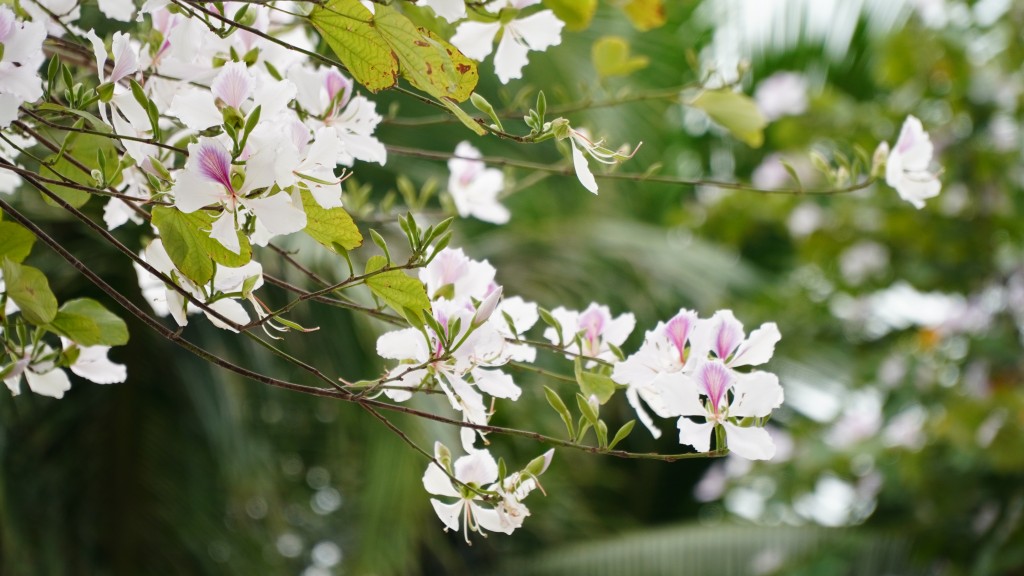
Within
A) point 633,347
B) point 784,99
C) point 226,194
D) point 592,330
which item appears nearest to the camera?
point 226,194

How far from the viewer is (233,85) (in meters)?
0.43

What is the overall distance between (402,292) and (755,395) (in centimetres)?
15

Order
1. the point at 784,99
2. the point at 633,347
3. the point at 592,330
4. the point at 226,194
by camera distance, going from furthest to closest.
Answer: the point at 633,347
the point at 784,99
the point at 592,330
the point at 226,194

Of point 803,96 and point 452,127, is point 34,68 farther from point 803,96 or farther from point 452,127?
point 452,127

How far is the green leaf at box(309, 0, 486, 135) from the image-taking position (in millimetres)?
433

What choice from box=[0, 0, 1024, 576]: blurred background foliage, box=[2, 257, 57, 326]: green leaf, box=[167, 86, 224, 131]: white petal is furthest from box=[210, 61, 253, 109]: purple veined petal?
box=[0, 0, 1024, 576]: blurred background foliage

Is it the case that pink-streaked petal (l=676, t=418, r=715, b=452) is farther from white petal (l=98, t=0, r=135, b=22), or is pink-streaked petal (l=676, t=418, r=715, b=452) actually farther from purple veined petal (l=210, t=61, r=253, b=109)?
white petal (l=98, t=0, r=135, b=22)

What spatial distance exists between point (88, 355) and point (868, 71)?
3.12m

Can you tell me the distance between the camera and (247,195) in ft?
1.36

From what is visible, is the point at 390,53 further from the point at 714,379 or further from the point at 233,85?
the point at 714,379

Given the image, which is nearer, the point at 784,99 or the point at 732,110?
the point at 732,110

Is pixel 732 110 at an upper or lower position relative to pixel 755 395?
upper

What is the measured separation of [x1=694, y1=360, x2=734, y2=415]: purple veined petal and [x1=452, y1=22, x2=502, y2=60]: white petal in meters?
0.22

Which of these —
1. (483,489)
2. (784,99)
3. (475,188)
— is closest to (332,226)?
(483,489)
